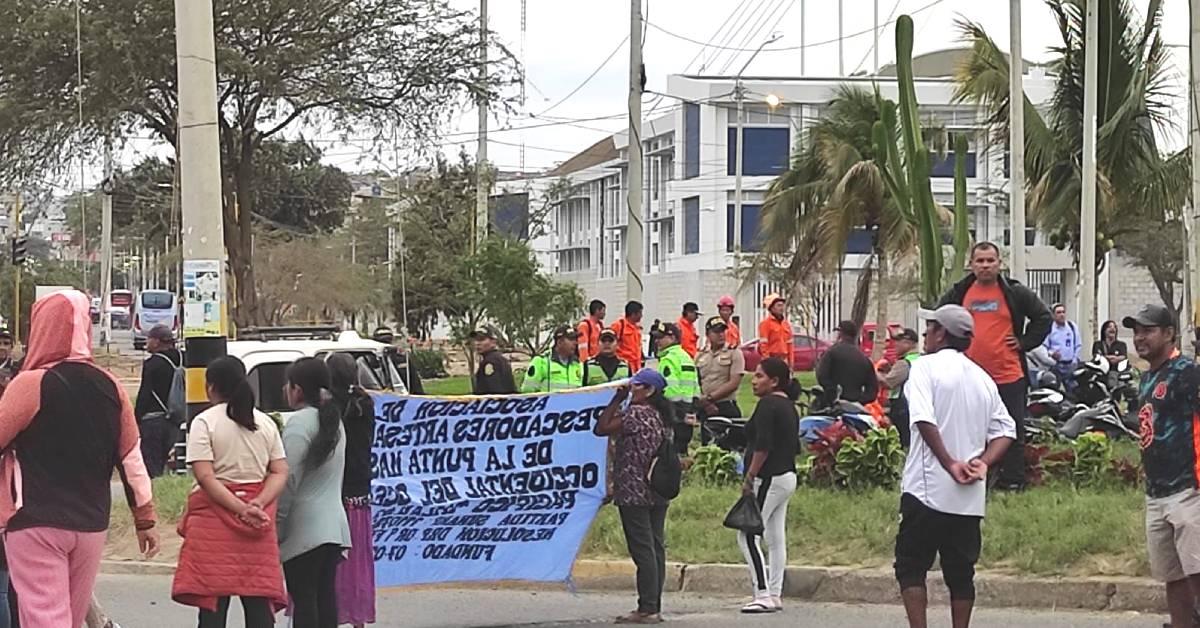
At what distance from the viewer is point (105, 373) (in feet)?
22.4

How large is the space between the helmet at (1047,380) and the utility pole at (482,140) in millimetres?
12196

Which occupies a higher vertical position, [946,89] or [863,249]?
[946,89]

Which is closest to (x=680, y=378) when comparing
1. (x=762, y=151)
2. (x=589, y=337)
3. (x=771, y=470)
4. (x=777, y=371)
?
(x=589, y=337)

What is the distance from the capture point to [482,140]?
33.5 m

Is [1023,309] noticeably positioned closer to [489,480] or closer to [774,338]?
[489,480]

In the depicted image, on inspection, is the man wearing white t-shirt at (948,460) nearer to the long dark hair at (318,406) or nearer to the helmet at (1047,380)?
the long dark hair at (318,406)

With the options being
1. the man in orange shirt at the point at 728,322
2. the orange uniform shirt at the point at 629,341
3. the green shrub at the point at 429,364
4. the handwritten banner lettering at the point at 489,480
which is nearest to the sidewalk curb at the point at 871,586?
the handwritten banner lettering at the point at 489,480

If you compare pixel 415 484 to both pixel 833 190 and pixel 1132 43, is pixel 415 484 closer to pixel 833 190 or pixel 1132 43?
pixel 1132 43

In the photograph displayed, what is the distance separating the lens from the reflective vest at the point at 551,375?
15.9 m

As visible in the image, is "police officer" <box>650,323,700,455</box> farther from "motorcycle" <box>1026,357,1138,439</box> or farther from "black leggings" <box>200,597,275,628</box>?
"black leggings" <box>200,597,275,628</box>

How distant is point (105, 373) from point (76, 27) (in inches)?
697

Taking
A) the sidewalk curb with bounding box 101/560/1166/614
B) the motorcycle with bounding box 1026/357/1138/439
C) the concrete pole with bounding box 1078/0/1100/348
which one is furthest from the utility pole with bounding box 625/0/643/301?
the sidewalk curb with bounding box 101/560/1166/614

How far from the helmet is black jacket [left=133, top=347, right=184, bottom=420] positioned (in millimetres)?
9732

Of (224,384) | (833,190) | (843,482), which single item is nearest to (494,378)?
(843,482)
